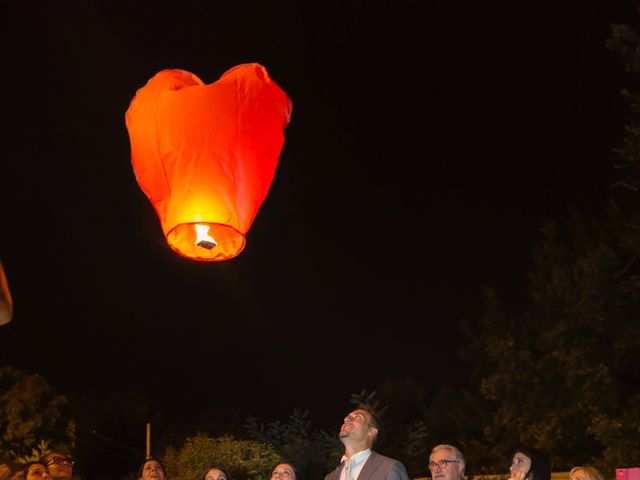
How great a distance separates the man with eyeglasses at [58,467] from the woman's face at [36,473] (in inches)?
4.2

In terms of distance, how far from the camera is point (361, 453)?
5891 millimetres

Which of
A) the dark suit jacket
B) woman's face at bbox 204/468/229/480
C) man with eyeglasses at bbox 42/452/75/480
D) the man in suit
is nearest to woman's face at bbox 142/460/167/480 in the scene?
woman's face at bbox 204/468/229/480

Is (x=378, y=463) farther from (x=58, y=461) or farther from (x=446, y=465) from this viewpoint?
(x=58, y=461)

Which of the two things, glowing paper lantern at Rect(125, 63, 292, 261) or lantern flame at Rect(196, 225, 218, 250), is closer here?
glowing paper lantern at Rect(125, 63, 292, 261)

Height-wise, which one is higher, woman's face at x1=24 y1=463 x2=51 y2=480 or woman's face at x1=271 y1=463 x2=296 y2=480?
woman's face at x1=24 y1=463 x2=51 y2=480

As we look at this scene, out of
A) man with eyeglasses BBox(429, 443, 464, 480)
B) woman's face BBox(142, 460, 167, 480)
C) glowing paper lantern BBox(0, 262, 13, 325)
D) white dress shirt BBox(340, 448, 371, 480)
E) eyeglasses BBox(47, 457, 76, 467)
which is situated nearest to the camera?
glowing paper lantern BBox(0, 262, 13, 325)

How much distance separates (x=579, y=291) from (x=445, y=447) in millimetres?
17168

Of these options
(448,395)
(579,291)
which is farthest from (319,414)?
(579,291)

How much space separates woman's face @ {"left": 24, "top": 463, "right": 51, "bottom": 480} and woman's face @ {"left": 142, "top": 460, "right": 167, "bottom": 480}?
27.1 inches

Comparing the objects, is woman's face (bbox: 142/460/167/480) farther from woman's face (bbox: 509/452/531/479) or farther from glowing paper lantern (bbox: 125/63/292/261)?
woman's face (bbox: 509/452/531/479)

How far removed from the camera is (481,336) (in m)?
28.5

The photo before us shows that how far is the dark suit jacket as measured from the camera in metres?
5.69

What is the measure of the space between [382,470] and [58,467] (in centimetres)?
296

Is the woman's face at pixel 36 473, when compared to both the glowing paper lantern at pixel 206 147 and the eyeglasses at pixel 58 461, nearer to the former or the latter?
the eyeglasses at pixel 58 461
